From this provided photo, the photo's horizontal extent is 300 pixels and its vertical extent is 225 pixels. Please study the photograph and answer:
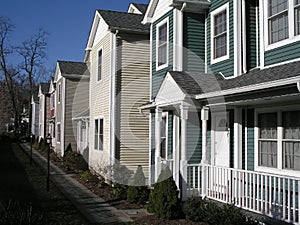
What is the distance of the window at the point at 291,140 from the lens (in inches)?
363

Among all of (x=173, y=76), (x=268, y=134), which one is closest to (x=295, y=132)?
(x=268, y=134)

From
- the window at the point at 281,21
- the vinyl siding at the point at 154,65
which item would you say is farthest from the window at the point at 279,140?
the vinyl siding at the point at 154,65

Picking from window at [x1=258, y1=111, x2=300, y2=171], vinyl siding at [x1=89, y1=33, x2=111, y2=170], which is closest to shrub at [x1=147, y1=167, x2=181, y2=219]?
window at [x1=258, y1=111, x2=300, y2=171]

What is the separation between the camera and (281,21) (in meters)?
9.80

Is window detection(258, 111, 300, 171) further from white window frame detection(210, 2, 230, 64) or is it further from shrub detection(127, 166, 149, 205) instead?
shrub detection(127, 166, 149, 205)

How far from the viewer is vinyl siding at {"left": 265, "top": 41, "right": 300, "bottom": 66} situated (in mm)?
9195

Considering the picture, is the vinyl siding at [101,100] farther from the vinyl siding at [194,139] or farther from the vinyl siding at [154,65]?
the vinyl siding at [194,139]

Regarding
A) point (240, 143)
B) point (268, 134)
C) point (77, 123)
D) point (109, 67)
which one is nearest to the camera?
point (268, 134)

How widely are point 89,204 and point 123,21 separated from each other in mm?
8984

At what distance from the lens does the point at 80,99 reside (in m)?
29.2

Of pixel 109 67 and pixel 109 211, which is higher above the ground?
pixel 109 67

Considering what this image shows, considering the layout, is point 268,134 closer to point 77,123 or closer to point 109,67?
point 109,67

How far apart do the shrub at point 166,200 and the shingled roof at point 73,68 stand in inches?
772

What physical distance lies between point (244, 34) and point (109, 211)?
6.62 m
